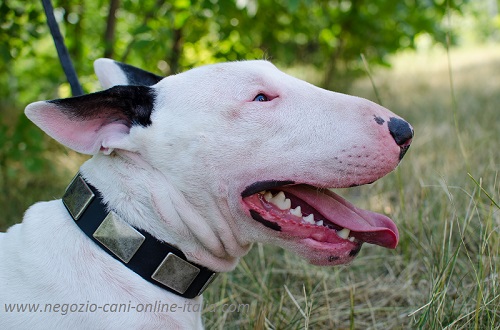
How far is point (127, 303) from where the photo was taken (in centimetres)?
175

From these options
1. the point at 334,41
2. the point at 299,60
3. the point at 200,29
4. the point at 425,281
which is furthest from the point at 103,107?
the point at 299,60

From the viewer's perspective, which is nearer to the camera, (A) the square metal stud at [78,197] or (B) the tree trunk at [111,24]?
(A) the square metal stud at [78,197]

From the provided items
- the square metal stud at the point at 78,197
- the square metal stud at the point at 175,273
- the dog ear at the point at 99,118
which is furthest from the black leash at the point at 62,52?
the square metal stud at the point at 175,273

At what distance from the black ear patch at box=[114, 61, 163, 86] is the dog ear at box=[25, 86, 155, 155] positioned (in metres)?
0.47

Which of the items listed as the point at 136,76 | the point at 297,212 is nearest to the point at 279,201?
the point at 297,212

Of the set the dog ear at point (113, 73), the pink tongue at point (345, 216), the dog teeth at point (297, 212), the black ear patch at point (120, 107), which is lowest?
the dog ear at point (113, 73)

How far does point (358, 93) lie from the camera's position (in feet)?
23.7

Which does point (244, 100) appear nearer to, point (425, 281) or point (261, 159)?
point (261, 159)

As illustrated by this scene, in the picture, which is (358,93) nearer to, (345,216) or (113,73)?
(113,73)

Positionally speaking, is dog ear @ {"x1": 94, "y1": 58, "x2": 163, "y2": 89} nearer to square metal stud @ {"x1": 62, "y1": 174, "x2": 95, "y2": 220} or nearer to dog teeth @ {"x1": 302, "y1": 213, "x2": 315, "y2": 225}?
square metal stud @ {"x1": 62, "y1": 174, "x2": 95, "y2": 220}

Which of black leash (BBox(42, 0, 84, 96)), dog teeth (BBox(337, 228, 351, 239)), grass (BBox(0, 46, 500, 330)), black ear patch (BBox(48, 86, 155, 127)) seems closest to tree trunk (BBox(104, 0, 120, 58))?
grass (BBox(0, 46, 500, 330))

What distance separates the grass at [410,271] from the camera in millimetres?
2205

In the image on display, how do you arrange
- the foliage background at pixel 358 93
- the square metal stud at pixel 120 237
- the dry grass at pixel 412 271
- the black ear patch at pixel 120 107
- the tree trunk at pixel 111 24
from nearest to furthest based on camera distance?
the square metal stud at pixel 120 237, the black ear patch at pixel 120 107, the dry grass at pixel 412 271, the foliage background at pixel 358 93, the tree trunk at pixel 111 24

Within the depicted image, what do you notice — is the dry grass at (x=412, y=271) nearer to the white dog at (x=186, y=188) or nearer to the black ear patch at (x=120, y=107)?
the white dog at (x=186, y=188)
